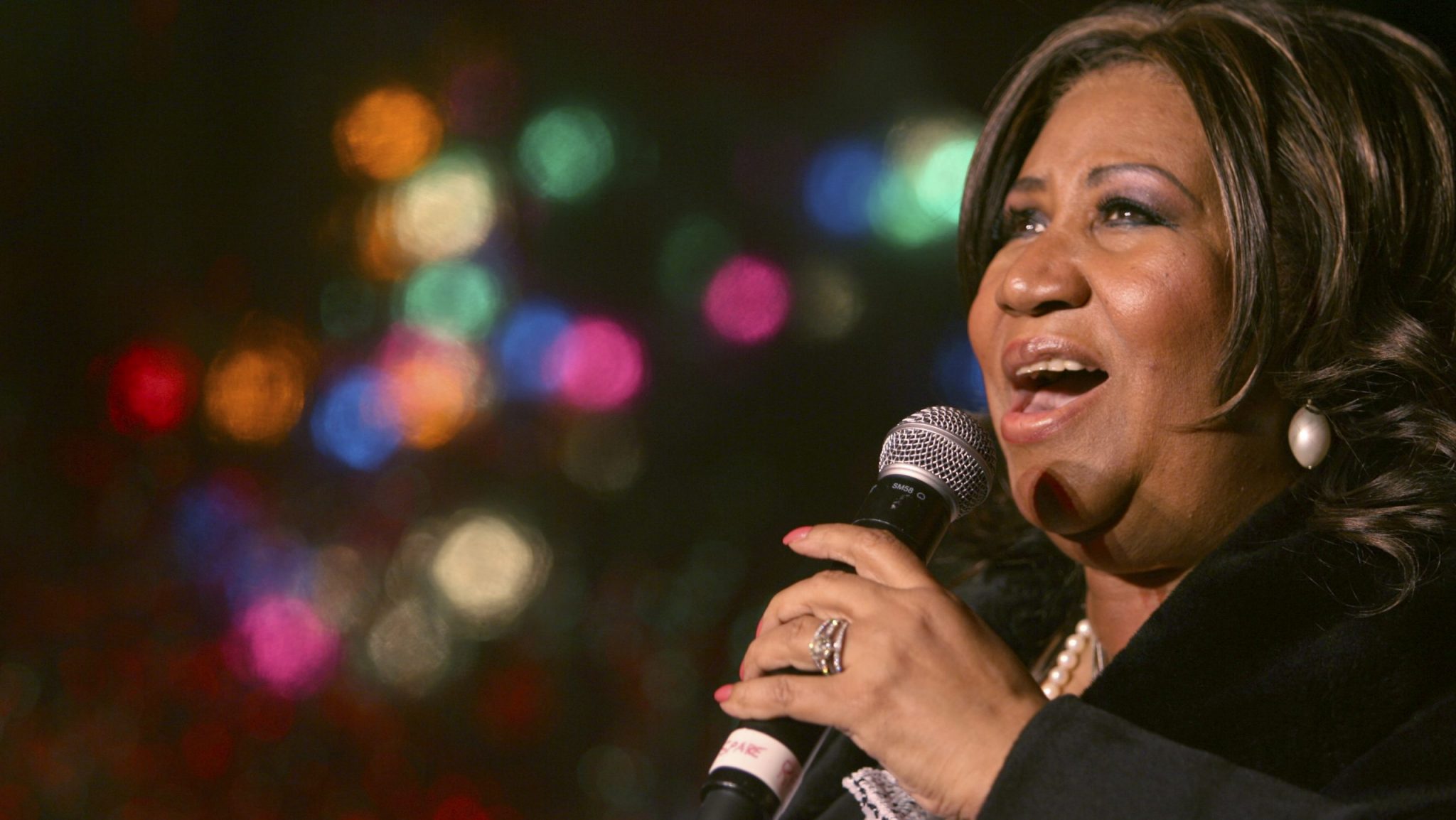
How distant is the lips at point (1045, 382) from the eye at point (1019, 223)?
0.78 ft

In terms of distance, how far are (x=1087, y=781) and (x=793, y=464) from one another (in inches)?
73.3

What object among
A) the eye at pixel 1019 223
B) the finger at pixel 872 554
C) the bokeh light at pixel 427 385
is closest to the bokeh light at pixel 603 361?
the bokeh light at pixel 427 385

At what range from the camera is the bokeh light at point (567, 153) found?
2906 mm

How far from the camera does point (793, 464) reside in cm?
277

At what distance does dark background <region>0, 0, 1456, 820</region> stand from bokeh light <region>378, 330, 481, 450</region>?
62 millimetres

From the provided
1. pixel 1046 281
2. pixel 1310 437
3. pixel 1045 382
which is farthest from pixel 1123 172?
pixel 1310 437

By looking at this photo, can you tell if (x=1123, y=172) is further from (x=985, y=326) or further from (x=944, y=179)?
(x=944, y=179)

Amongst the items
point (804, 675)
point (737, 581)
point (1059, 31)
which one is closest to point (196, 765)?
point (737, 581)

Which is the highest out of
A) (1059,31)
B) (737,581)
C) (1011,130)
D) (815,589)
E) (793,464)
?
(1059,31)

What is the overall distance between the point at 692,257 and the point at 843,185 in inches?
16.9

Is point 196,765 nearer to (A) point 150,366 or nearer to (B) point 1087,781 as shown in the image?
(A) point 150,366

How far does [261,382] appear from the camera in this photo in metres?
2.98

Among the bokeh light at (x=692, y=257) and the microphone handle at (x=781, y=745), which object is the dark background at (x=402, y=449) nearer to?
the bokeh light at (x=692, y=257)

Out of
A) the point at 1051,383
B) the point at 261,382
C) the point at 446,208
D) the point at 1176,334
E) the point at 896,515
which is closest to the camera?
the point at 896,515
